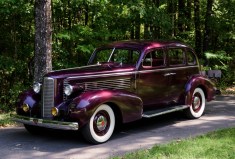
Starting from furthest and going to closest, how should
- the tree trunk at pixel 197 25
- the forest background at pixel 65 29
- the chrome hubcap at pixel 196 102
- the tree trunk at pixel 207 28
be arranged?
the tree trunk at pixel 197 25 → the tree trunk at pixel 207 28 → the forest background at pixel 65 29 → the chrome hubcap at pixel 196 102

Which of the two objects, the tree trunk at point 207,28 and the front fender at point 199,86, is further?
the tree trunk at point 207,28

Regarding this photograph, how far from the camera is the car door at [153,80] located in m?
Answer: 8.17

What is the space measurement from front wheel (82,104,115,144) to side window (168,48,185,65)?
240 centimetres

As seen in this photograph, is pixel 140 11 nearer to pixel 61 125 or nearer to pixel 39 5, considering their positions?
pixel 39 5

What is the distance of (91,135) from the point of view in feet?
22.8

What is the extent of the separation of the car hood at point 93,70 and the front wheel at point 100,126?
73cm

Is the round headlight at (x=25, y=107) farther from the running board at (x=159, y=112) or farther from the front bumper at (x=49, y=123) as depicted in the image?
the running board at (x=159, y=112)

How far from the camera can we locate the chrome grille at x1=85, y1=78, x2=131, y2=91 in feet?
24.1

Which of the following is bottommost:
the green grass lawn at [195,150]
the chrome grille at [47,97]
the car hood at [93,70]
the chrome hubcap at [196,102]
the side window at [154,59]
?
the green grass lawn at [195,150]

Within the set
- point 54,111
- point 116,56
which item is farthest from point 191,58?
point 54,111

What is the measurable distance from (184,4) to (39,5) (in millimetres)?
10161

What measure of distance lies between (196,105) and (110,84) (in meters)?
2.81

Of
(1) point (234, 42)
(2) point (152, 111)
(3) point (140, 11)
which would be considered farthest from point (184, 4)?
(2) point (152, 111)

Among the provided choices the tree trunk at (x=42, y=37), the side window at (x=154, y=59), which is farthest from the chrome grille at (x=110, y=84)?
the tree trunk at (x=42, y=37)
